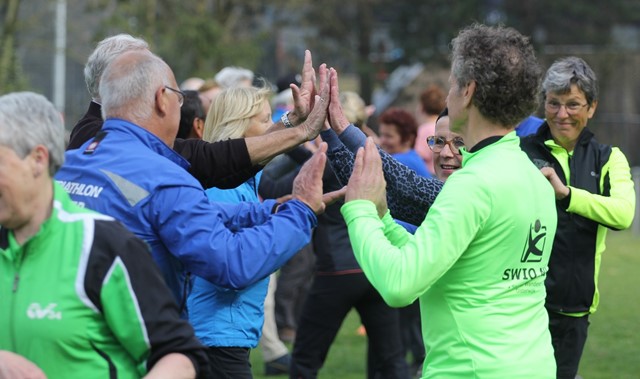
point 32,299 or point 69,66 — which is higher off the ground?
point 32,299

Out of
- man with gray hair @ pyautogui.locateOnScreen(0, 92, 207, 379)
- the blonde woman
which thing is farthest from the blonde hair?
man with gray hair @ pyautogui.locateOnScreen(0, 92, 207, 379)

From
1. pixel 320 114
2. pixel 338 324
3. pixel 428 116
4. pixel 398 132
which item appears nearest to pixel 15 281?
pixel 320 114

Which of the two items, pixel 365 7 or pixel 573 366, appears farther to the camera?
pixel 365 7

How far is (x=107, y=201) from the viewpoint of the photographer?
139 inches

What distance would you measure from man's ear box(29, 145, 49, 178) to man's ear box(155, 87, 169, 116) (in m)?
0.75

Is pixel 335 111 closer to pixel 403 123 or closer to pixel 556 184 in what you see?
pixel 556 184

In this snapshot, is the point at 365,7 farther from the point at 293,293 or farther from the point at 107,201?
the point at 107,201

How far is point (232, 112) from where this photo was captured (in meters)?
5.54

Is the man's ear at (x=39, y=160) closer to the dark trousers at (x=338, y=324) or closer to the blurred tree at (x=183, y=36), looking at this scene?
the dark trousers at (x=338, y=324)

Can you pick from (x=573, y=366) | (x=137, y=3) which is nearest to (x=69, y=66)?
(x=137, y=3)

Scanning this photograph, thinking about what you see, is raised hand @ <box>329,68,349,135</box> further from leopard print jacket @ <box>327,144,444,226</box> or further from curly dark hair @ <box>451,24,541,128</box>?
curly dark hair @ <box>451,24,541,128</box>

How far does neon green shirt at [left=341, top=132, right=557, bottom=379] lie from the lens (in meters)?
3.35

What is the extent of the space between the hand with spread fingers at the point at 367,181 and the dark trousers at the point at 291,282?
261 inches

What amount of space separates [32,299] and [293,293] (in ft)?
24.8
